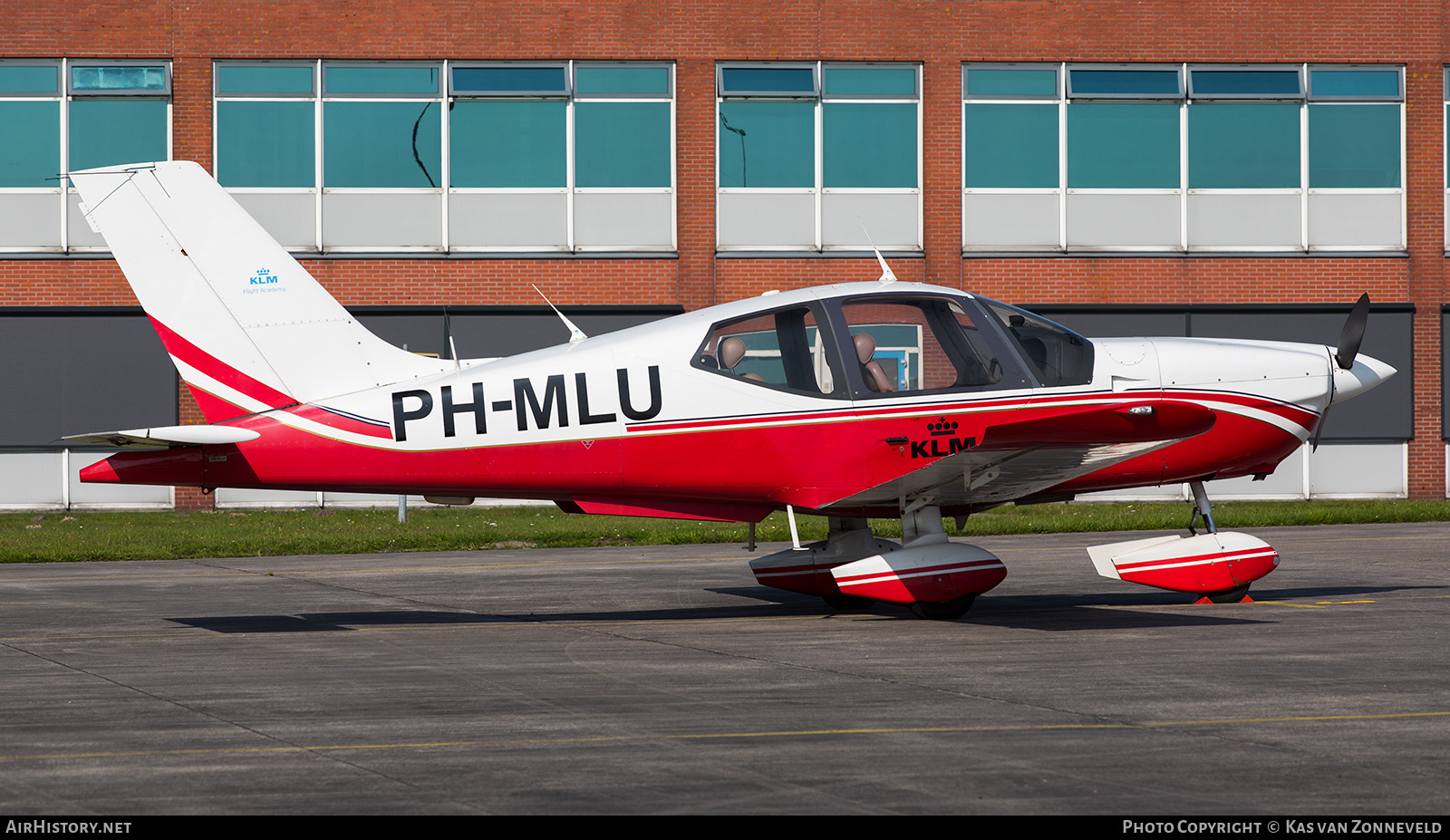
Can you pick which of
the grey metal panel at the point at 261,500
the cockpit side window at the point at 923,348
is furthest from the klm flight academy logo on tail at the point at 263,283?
the grey metal panel at the point at 261,500

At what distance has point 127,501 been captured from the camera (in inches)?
1055

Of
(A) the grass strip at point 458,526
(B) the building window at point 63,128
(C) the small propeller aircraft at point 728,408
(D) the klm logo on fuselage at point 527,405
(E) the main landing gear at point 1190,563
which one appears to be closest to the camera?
(C) the small propeller aircraft at point 728,408

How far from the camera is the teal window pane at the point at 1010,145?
89.9 feet

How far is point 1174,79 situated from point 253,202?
17.7 meters

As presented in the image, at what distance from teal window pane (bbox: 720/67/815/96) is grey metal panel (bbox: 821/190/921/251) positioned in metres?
2.11

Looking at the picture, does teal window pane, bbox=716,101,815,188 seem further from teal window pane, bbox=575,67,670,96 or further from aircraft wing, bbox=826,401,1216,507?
aircraft wing, bbox=826,401,1216,507

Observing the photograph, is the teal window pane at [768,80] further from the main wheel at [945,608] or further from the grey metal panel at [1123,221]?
the main wheel at [945,608]

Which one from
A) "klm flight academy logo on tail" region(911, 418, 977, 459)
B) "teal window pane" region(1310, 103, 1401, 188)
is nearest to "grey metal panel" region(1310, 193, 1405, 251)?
"teal window pane" region(1310, 103, 1401, 188)

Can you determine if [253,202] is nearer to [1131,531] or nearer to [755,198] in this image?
[755,198]

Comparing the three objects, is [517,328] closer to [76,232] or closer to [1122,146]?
[76,232]

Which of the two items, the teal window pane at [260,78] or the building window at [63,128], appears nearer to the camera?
the building window at [63,128]

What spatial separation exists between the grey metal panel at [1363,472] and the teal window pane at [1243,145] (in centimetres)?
537

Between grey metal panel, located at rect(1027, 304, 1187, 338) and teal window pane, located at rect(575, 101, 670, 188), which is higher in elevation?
teal window pane, located at rect(575, 101, 670, 188)

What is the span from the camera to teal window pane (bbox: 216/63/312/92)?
2661 cm
